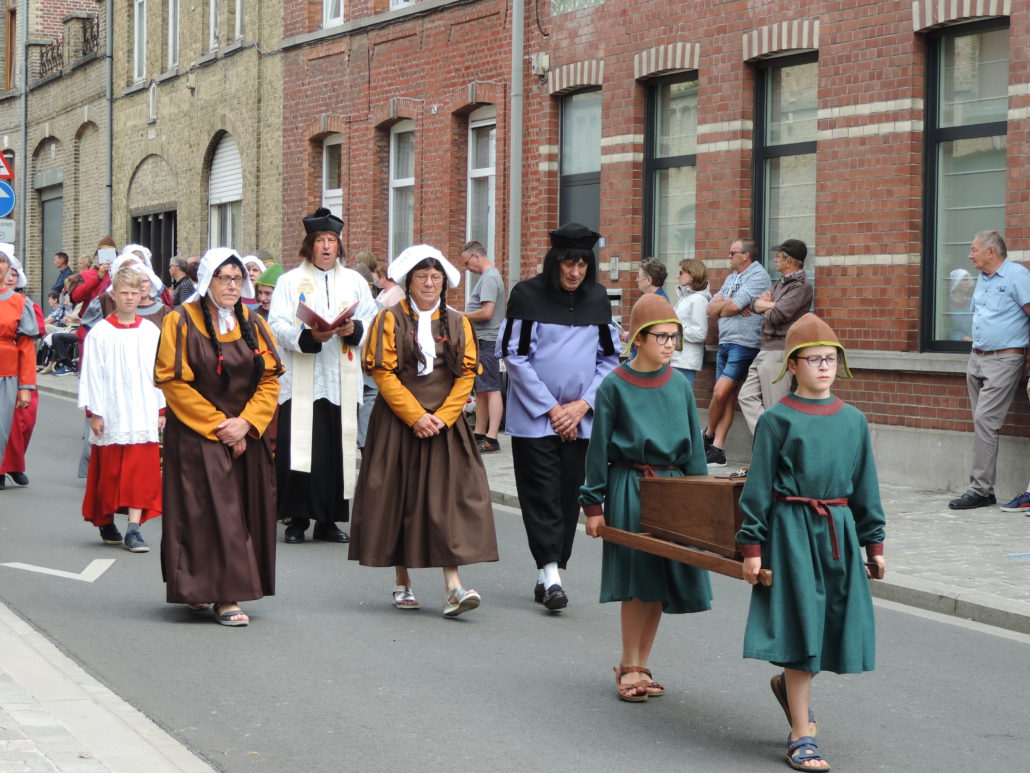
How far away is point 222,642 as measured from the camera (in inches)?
303

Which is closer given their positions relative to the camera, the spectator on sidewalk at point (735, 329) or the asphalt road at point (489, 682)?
the asphalt road at point (489, 682)

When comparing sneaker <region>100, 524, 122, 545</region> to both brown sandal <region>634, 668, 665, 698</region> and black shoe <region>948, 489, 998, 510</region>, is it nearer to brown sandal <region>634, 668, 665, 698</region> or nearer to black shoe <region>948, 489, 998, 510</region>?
brown sandal <region>634, 668, 665, 698</region>

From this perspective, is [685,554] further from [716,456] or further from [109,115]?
[109,115]

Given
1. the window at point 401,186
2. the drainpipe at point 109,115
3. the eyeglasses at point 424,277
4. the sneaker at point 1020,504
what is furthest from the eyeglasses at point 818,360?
the drainpipe at point 109,115

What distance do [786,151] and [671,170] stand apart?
6.29 ft

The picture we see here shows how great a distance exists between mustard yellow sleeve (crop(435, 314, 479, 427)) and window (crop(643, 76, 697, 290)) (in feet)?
27.8

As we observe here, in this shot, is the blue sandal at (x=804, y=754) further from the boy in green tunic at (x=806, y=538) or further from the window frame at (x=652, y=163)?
the window frame at (x=652, y=163)

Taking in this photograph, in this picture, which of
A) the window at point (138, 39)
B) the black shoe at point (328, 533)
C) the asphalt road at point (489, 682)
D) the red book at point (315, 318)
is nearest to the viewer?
the asphalt road at point (489, 682)

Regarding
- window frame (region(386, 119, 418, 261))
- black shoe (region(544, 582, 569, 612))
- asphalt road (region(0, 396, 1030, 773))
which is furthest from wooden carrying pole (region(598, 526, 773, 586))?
window frame (region(386, 119, 418, 261))

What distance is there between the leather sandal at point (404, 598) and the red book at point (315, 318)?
258cm

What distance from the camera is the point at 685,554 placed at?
577 centimetres

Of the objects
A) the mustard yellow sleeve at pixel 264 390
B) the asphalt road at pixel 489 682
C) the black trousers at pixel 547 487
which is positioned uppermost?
the mustard yellow sleeve at pixel 264 390

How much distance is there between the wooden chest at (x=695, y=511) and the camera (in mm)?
5742

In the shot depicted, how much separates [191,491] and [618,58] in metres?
10.5
